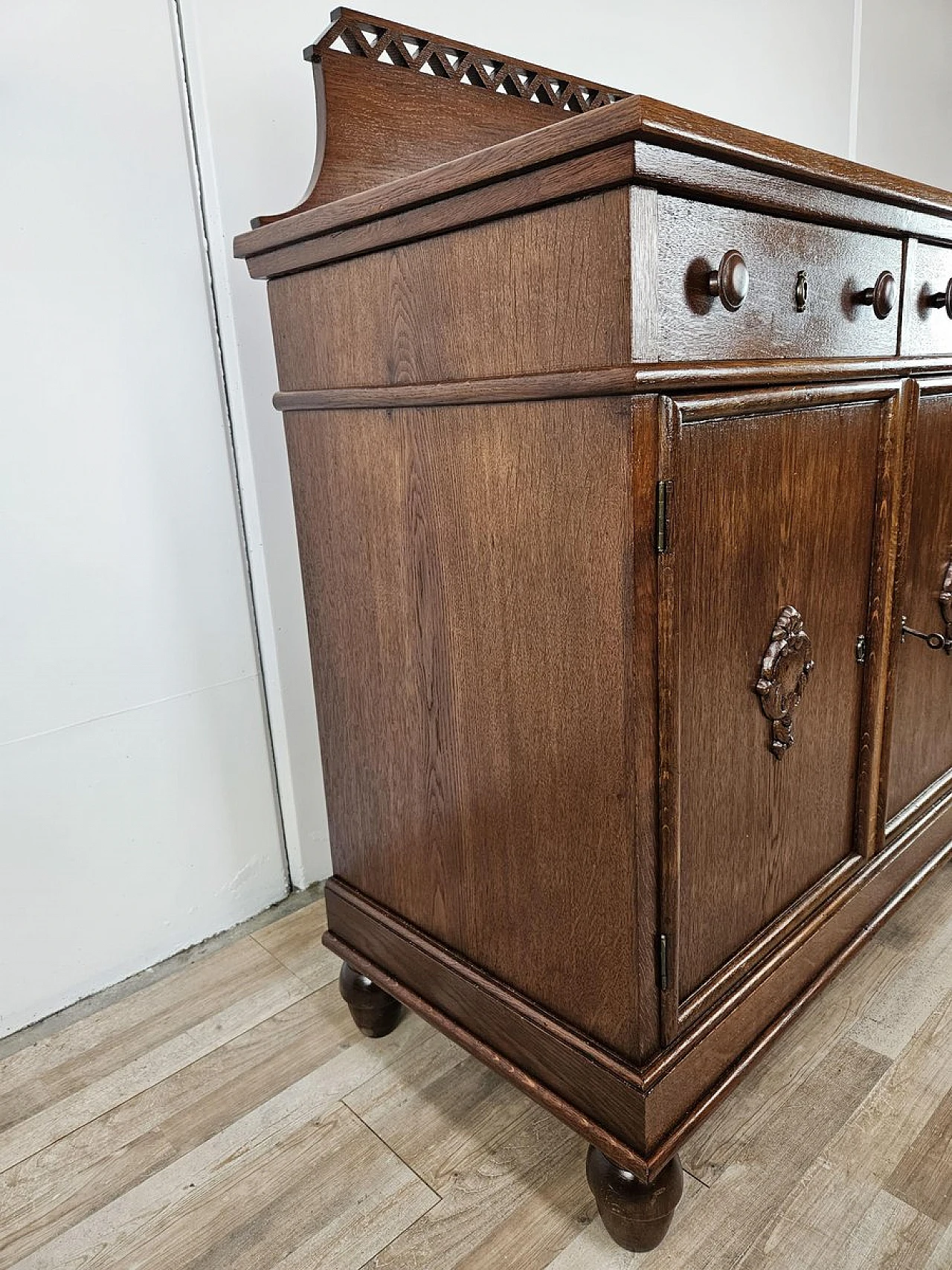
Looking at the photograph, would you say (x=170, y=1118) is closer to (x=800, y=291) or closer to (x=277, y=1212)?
(x=277, y=1212)

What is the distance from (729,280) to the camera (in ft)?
2.13

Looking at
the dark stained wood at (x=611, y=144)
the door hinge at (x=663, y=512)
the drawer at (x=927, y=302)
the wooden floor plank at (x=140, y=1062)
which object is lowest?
the wooden floor plank at (x=140, y=1062)

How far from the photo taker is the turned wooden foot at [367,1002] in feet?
3.47

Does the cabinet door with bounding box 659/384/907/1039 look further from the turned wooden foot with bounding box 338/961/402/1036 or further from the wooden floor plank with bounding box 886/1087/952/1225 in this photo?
the turned wooden foot with bounding box 338/961/402/1036

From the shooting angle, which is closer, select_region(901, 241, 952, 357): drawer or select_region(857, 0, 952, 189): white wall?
select_region(901, 241, 952, 357): drawer

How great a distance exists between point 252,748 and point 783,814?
2.45 feet

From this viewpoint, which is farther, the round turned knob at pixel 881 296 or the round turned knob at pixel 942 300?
the round turned knob at pixel 942 300

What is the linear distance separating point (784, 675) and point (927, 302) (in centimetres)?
45

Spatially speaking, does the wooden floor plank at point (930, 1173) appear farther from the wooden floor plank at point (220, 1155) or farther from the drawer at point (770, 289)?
the drawer at point (770, 289)

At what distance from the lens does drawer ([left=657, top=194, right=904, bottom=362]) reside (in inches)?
24.8

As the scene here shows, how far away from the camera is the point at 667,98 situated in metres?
1.64

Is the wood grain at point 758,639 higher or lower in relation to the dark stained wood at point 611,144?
lower

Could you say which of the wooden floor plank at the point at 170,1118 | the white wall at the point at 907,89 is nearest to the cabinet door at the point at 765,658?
the wooden floor plank at the point at 170,1118

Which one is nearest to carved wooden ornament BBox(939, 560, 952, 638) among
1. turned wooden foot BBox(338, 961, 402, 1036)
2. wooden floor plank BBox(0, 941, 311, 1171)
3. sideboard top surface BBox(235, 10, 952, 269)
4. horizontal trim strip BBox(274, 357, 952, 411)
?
horizontal trim strip BBox(274, 357, 952, 411)
